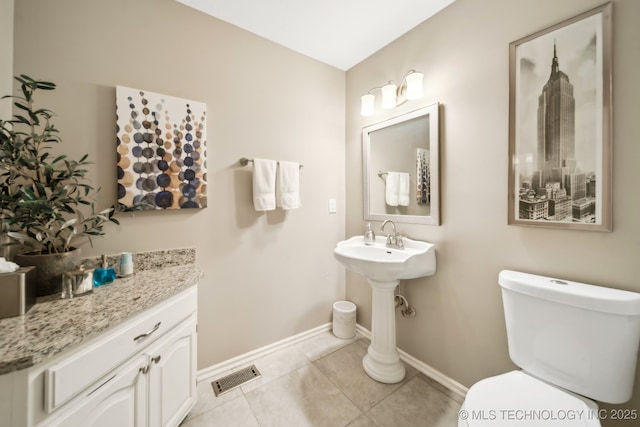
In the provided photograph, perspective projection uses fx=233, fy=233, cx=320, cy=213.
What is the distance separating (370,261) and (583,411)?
36.1 inches

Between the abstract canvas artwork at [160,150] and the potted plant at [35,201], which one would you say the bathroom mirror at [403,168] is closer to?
the abstract canvas artwork at [160,150]

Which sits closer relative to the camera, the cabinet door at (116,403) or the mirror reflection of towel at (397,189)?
the cabinet door at (116,403)

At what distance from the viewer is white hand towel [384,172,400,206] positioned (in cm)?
179

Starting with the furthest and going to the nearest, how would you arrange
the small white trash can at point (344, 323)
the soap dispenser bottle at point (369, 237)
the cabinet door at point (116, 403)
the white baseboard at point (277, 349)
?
the small white trash can at point (344, 323) < the soap dispenser bottle at point (369, 237) < the white baseboard at point (277, 349) < the cabinet door at point (116, 403)

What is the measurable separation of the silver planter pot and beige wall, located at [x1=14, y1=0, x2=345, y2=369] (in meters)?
0.23

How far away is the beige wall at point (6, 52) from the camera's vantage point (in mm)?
995

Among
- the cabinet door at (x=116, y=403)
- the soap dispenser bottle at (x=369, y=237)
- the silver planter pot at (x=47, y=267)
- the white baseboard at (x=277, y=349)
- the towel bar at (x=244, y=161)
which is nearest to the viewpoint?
the cabinet door at (x=116, y=403)

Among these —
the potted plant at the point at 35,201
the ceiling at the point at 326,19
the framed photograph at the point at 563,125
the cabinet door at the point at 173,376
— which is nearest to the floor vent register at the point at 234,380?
the cabinet door at the point at 173,376

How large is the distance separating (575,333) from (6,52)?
8.73 ft

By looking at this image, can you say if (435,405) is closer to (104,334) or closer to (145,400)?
(145,400)

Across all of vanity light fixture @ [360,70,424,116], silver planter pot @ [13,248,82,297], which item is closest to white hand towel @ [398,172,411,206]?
vanity light fixture @ [360,70,424,116]

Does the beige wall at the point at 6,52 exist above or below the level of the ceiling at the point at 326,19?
below

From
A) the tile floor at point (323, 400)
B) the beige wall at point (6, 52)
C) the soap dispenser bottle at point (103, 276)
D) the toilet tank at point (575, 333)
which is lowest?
the tile floor at point (323, 400)

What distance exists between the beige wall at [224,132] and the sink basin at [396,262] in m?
0.55
